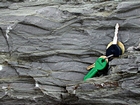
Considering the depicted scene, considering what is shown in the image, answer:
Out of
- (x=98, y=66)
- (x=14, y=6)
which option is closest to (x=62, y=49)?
(x=98, y=66)

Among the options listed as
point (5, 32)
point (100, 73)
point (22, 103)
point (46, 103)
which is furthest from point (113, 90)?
point (5, 32)

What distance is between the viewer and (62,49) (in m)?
9.14

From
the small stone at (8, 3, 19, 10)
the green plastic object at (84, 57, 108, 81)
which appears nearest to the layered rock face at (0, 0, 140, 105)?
the green plastic object at (84, 57, 108, 81)

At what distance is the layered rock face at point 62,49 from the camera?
8.29 meters

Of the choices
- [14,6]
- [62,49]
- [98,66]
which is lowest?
[98,66]

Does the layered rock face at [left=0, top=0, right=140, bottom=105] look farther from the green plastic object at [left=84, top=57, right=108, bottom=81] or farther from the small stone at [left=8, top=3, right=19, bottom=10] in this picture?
the small stone at [left=8, top=3, right=19, bottom=10]

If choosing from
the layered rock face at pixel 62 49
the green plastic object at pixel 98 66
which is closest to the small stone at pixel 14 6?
the layered rock face at pixel 62 49

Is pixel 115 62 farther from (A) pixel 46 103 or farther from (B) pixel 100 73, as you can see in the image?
(A) pixel 46 103

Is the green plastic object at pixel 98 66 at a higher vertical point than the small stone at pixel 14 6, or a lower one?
lower

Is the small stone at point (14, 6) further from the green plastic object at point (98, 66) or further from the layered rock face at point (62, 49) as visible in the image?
the green plastic object at point (98, 66)

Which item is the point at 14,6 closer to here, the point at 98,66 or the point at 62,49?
the point at 62,49

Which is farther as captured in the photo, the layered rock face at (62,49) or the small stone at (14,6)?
the small stone at (14,6)

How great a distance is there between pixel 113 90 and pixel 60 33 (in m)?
2.42

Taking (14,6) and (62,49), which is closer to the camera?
(62,49)
